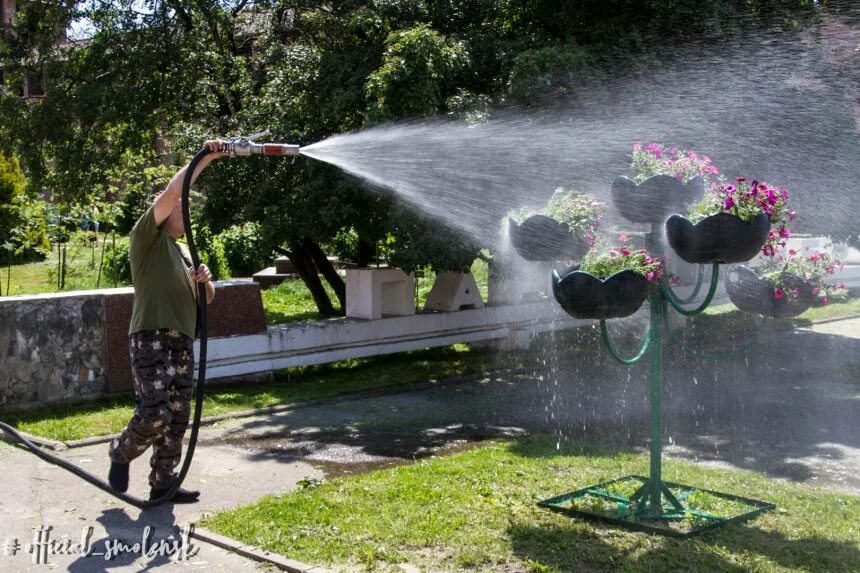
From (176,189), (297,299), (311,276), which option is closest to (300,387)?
(311,276)

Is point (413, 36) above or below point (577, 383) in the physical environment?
above

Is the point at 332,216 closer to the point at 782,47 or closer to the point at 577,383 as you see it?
the point at 577,383

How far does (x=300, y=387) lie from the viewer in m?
9.23

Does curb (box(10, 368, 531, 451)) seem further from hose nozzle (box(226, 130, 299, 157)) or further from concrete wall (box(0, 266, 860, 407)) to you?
hose nozzle (box(226, 130, 299, 157))

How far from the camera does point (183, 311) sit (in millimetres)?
5328

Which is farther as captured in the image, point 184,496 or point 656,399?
point 184,496

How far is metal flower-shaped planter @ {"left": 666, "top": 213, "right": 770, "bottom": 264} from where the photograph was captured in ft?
15.5

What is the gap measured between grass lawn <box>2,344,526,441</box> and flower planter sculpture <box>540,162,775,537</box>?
371cm

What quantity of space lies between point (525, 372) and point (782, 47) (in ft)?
13.1

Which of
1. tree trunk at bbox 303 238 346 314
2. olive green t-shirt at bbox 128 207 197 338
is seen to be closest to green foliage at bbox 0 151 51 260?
tree trunk at bbox 303 238 346 314

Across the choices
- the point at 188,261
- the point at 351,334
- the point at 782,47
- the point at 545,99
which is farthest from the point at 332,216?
the point at 782,47

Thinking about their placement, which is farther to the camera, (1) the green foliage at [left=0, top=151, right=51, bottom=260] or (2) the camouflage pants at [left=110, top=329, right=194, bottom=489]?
(1) the green foliage at [left=0, top=151, right=51, bottom=260]

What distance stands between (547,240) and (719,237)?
0.87 meters

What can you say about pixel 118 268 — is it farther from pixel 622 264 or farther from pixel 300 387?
pixel 622 264
